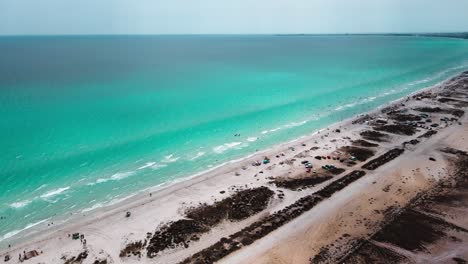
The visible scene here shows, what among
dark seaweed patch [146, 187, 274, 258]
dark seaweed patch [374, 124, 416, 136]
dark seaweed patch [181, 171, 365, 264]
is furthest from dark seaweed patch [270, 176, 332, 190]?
dark seaweed patch [374, 124, 416, 136]

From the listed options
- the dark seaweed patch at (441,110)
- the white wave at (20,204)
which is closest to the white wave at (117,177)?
the white wave at (20,204)

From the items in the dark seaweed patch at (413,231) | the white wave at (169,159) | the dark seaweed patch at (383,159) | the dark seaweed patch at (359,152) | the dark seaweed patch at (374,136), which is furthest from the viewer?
the dark seaweed patch at (374,136)

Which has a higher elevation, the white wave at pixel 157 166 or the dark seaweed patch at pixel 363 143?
the white wave at pixel 157 166

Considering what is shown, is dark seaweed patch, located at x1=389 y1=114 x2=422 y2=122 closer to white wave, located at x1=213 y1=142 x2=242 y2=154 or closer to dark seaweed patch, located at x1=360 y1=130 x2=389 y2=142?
dark seaweed patch, located at x1=360 y1=130 x2=389 y2=142

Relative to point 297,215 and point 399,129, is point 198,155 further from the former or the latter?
point 399,129

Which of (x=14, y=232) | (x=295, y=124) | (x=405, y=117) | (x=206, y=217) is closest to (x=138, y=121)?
(x=295, y=124)

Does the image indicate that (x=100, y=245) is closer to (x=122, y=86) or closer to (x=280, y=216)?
(x=280, y=216)

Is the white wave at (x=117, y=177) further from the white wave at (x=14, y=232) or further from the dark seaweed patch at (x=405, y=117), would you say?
the dark seaweed patch at (x=405, y=117)
